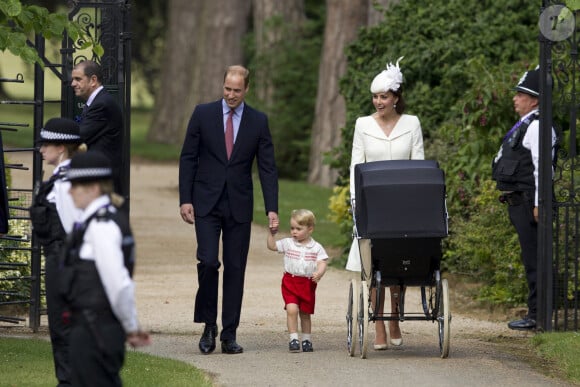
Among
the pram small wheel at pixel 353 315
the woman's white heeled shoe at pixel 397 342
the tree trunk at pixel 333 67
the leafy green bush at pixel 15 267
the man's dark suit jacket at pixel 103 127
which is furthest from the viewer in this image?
the tree trunk at pixel 333 67

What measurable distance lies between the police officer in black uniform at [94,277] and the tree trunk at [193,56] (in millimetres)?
26159

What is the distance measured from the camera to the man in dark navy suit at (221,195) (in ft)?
31.0

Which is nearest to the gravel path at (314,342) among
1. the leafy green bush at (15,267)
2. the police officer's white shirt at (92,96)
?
the leafy green bush at (15,267)

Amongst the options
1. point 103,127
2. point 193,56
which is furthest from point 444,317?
point 193,56

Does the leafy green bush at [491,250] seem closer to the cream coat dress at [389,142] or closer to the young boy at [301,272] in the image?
the cream coat dress at [389,142]

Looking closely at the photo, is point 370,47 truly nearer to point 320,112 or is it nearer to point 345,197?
point 345,197

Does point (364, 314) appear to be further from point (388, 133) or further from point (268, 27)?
point (268, 27)

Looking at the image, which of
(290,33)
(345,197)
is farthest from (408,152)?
(290,33)

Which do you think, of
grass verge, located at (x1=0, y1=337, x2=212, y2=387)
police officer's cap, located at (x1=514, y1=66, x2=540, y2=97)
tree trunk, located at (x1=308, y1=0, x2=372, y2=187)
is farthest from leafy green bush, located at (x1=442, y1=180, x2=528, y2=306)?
tree trunk, located at (x1=308, y1=0, x2=372, y2=187)

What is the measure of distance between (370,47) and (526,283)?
4.55 metres

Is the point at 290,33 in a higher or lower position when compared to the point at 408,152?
higher

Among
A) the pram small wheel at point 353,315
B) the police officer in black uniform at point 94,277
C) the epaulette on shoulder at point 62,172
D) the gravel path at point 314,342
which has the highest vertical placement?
the epaulette on shoulder at point 62,172

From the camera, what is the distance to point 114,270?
5.88m

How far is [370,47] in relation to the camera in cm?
1543
